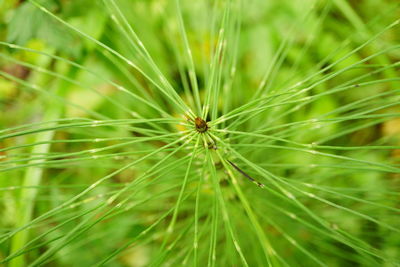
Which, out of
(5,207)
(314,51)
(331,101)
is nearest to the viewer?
(5,207)

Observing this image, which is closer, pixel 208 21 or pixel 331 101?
pixel 331 101

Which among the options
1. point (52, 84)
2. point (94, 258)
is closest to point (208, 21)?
point (52, 84)

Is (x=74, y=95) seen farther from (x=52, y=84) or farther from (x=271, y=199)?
(x=271, y=199)

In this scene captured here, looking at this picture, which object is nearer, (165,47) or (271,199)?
(271,199)

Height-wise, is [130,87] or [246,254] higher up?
[130,87]

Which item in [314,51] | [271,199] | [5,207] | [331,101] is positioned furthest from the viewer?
[314,51]

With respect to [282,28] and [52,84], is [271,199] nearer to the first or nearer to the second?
[282,28]

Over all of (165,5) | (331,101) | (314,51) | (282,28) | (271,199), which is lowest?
(271,199)

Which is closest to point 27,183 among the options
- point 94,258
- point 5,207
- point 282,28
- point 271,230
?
point 5,207

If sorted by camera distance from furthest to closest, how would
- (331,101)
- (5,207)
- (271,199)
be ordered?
(331,101) → (5,207) → (271,199)
